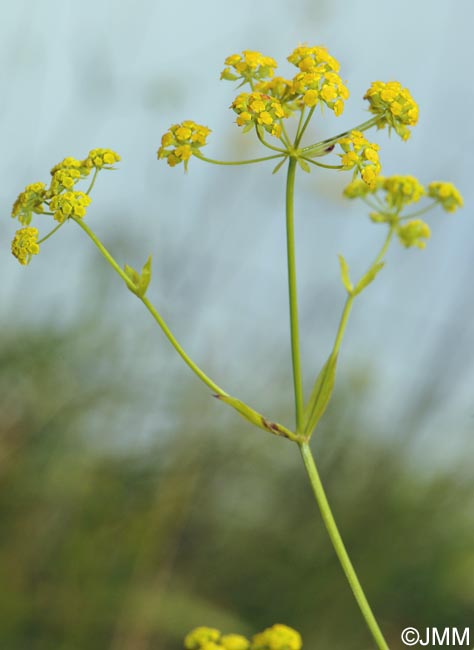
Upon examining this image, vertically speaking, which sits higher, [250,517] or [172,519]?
[250,517]

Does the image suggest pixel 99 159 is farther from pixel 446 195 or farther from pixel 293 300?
pixel 446 195

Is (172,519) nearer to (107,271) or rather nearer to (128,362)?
(128,362)

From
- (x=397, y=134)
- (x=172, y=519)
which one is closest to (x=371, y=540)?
(x=172, y=519)

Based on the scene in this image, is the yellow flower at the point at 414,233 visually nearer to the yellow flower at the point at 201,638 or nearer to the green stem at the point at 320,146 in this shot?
the green stem at the point at 320,146

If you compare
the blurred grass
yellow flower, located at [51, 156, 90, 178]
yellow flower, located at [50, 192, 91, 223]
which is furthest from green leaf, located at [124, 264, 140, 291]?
the blurred grass

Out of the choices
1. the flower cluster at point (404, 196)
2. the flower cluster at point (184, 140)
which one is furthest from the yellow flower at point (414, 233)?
the flower cluster at point (184, 140)

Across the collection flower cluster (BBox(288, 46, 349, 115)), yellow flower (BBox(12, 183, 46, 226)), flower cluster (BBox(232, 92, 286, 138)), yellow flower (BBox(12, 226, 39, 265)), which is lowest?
yellow flower (BBox(12, 226, 39, 265))

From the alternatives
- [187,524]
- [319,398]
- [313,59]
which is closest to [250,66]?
[313,59]

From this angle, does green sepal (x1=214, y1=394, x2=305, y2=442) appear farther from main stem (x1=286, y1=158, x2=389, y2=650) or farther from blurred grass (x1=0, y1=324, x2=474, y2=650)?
blurred grass (x1=0, y1=324, x2=474, y2=650)
